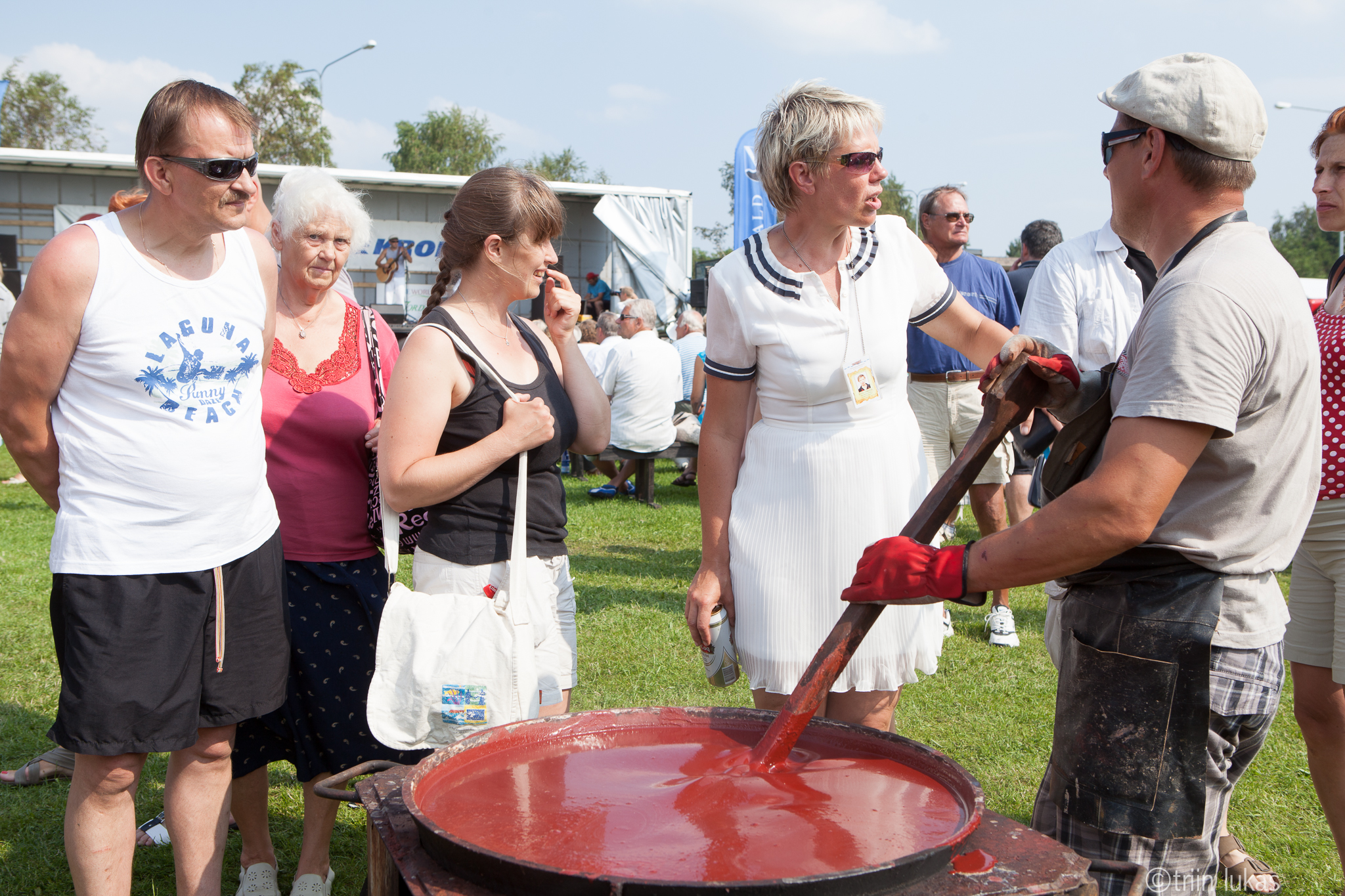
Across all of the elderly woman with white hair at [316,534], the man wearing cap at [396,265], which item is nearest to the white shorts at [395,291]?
the man wearing cap at [396,265]

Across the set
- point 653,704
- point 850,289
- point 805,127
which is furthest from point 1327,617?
point 653,704

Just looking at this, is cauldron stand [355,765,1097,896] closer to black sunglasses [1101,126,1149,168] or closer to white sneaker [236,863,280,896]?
black sunglasses [1101,126,1149,168]

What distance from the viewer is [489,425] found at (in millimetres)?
2527

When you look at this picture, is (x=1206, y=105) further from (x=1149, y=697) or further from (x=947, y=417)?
(x=947, y=417)

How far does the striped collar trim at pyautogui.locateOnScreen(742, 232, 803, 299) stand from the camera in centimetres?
236

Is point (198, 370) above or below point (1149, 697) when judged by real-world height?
above

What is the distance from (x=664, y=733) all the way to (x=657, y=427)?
7.42 meters

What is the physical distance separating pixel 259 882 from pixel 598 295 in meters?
12.8

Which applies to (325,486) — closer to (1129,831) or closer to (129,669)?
(129,669)

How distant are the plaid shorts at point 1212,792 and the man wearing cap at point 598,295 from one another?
1361 cm

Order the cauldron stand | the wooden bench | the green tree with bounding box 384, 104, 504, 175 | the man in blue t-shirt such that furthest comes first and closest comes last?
1. the green tree with bounding box 384, 104, 504, 175
2. the wooden bench
3. the man in blue t-shirt
4. the cauldron stand

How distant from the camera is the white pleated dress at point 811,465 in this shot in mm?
2354

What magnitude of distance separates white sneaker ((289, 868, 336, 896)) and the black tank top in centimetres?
107

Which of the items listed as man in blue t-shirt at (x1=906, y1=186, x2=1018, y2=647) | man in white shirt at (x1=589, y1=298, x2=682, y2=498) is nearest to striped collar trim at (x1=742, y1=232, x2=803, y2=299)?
man in blue t-shirt at (x1=906, y1=186, x2=1018, y2=647)
